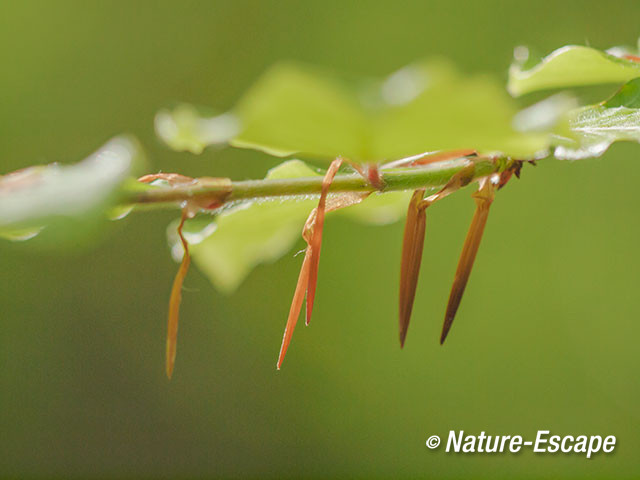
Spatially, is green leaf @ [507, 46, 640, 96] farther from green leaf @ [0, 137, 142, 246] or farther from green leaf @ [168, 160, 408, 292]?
green leaf @ [0, 137, 142, 246]

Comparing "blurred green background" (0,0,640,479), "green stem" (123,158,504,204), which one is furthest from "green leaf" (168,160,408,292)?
"blurred green background" (0,0,640,479)

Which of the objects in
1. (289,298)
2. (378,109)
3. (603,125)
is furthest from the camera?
(289,298)

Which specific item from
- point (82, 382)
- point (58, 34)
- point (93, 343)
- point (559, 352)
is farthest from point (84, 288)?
point (559, 352)

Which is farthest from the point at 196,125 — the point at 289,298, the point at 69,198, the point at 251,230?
the point at 289,298

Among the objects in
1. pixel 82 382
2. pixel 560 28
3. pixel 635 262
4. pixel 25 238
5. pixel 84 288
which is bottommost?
pixel 25 238

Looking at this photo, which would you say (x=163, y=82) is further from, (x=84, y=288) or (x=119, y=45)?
(x=84, y=288)

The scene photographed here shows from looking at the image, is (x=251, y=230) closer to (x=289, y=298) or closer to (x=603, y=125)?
(x=603, y=125)

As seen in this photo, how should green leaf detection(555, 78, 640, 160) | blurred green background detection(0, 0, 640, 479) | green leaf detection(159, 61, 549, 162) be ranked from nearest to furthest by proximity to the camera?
green leaf detection(159, 61, 549, 162), green leaf detection(555, 78, 640, 160), blurred green background detection(0, 0, 640, 479)
